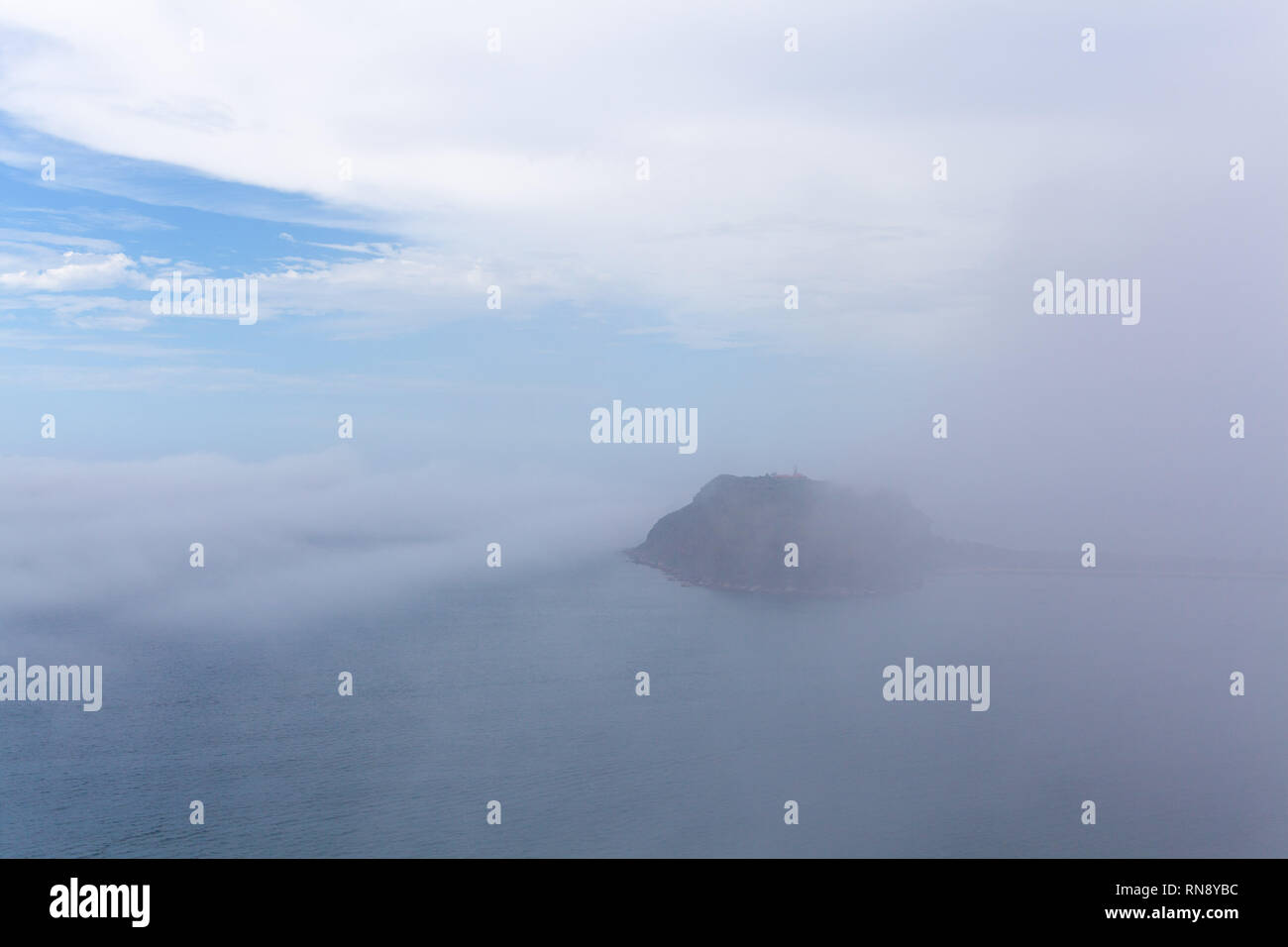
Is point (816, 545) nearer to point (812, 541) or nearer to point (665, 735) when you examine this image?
point (812, 541)

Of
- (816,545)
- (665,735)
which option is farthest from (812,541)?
(665,735)

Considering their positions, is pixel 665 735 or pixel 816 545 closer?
pixel 665 735

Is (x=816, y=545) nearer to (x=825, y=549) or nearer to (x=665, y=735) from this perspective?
(x=825, y=549)

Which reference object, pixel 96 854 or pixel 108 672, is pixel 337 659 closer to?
pixel 108 672

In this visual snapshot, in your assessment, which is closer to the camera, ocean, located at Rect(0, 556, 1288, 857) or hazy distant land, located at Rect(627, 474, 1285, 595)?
ocean, located at Rect(0, 556, 1288, 857)

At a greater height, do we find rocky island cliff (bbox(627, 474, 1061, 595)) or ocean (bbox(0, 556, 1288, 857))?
rocky island cliff (bbox(627, 474, 1061, 595))

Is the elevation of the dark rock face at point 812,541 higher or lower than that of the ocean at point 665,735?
higher

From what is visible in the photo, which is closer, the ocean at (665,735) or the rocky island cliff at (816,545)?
the ocean at (665,735)

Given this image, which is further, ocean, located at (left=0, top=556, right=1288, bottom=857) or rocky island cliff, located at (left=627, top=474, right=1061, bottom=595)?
rocky island cliff, located at (left=627, top=474, right=1061, bottom=595)

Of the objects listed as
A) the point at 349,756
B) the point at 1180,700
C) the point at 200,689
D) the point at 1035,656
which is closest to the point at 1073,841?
the point at 1180,700
